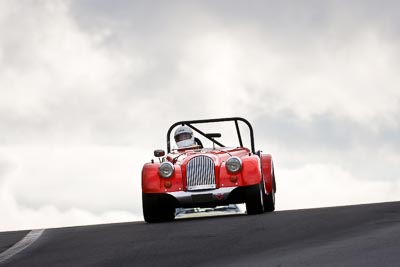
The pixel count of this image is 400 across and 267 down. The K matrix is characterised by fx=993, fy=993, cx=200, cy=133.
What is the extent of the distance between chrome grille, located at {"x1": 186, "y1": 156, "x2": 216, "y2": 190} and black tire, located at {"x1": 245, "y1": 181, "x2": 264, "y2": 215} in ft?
1.89

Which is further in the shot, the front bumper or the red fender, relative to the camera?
the red fender

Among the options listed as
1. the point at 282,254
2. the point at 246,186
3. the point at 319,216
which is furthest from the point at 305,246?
the point at 246,186

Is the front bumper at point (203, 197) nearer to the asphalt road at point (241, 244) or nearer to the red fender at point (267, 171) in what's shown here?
the red fender at point (267, 171)

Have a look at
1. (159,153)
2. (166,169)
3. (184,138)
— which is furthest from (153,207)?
(184,138)

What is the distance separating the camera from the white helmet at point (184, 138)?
695 inches

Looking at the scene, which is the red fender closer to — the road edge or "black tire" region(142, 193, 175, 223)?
"black tire" region(142, 193, 175, 223)

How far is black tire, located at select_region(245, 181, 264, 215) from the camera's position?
15.7 m

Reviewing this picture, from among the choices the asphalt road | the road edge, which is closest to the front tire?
the asphalt road

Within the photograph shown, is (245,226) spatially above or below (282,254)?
above

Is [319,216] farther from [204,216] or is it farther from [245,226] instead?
[204,216]

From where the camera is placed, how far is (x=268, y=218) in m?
13.8

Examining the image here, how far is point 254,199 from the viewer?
51.7ft

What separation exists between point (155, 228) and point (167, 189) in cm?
237

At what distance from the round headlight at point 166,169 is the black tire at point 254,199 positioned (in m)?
1.25
